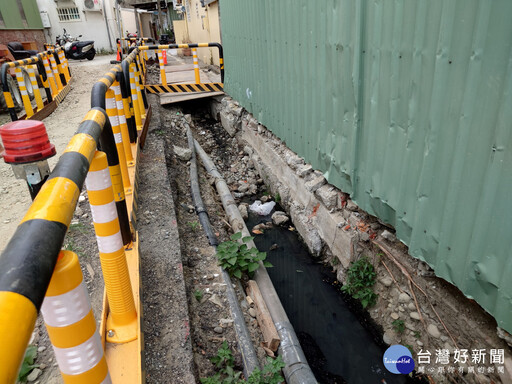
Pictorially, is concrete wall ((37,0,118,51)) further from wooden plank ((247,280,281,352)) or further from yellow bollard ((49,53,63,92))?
wooden plank ((247,280,281,352))

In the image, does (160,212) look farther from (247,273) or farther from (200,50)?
(200,50)

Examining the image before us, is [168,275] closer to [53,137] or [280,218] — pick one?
[280,218]

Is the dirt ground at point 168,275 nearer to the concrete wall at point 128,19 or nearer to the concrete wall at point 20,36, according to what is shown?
the concrete wall at point 20,36

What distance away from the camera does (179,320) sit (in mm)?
2463

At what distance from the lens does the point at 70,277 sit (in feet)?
3.47

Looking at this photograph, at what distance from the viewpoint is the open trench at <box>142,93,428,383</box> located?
266 cm

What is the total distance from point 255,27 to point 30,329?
590 centimetres

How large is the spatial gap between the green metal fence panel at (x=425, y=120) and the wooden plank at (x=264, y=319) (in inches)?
48.9

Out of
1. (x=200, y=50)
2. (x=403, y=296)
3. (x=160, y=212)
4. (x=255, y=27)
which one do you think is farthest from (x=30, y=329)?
(x=200, y=50)

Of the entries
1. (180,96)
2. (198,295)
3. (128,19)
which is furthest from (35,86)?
(128,19)

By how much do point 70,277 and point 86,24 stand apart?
2761cm

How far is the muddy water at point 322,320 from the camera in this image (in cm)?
300

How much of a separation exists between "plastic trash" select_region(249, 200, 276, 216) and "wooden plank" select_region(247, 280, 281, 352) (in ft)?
6.39

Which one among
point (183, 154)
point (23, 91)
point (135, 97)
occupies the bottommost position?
point (183, 154)
